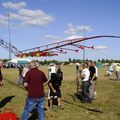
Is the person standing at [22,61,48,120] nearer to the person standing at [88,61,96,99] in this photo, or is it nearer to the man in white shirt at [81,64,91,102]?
the man in white shirt at [81,64,91,102]

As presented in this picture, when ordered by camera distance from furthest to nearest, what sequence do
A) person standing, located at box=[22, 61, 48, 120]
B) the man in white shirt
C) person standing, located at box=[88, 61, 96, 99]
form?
person standing, located at box=[88, 61, 96, 99]
the man in white shirt
person standing, located at box=[22, 61, 48, 120]

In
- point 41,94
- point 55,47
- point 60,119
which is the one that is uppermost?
point 55,47

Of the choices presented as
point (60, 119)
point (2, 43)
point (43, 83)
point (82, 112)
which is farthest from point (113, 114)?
point (2, 43)

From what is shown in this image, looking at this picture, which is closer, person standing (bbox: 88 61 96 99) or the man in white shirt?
the man in white shirt

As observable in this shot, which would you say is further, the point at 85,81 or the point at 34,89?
the point at 85,81

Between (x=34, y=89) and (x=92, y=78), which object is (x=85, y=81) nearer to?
(x=92, y=78)

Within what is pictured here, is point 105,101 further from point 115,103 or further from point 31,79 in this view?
point 31,79

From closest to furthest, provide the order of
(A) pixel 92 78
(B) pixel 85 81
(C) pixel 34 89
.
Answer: (C) pixel 34 89 → (B) pixel 85 81 → (A) pixel 92 78

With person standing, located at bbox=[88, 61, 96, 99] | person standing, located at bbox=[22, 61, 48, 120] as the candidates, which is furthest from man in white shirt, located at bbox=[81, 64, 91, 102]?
person standing, located at bbox=[22, 61, 48, 120]

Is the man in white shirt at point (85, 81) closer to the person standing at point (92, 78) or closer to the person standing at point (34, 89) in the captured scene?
the person standing at point (92, 78)

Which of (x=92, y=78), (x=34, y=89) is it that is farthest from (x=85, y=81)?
(x=34, y=89)

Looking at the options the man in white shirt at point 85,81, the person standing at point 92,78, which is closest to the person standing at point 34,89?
the man in white shirt at point 85,81

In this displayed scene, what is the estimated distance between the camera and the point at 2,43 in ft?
57.3

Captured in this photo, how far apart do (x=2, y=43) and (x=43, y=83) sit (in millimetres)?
8233
